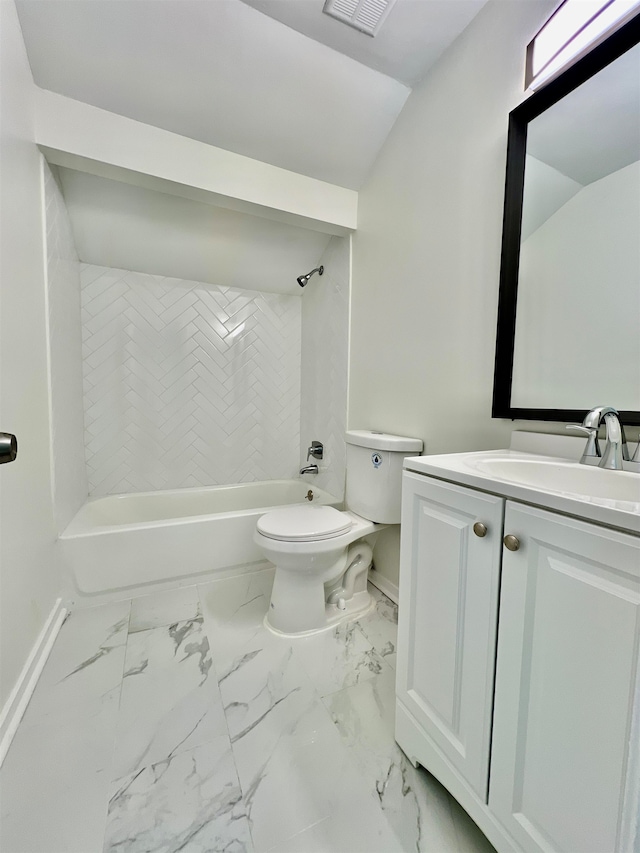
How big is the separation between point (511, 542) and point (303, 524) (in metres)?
1.00

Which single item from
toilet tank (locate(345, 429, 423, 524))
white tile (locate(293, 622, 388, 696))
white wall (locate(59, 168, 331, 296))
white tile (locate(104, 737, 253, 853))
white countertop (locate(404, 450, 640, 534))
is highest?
white wall (locate(59, 168, 331, 296))

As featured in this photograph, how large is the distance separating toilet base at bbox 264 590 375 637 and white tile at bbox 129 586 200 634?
39 centimetres

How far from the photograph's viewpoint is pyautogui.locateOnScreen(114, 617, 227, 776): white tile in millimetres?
1012

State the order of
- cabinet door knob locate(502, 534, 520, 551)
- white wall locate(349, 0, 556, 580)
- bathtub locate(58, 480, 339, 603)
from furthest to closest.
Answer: bathtub locate(58, 480, 339, 603) < white wall locate(349, 0, 556, 580) < cabinet door knob locate(502, 534, 520, 551)

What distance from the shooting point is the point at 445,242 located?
4.80 feet

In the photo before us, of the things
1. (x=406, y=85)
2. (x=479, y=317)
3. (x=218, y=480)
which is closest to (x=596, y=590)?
(x=479, y=317)

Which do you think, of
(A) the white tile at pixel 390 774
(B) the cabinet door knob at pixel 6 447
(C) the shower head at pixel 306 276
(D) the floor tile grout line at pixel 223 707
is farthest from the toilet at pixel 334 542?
(C) the shower head at pixel 306 276

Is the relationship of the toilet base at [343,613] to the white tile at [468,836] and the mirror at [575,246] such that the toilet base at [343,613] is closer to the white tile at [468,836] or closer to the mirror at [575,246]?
the white tile at [468,836]

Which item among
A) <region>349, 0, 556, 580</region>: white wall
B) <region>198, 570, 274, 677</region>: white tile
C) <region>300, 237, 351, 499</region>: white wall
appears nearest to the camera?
<region>349, 0, 556, 580</region>: white wall

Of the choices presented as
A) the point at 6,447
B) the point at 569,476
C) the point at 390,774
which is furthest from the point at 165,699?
the point at 569,476

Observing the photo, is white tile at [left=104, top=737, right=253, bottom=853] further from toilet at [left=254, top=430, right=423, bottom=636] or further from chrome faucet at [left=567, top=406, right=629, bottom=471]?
chrome faucet at [left=567, top=406, right=629, bottom=471]

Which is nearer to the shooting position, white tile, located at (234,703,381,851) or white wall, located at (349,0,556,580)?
white tile, located at (234,703,381,851)

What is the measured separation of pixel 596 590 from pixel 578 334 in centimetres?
83

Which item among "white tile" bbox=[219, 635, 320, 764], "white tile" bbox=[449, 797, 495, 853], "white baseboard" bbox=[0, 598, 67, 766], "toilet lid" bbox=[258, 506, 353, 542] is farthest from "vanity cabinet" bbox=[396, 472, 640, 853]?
"white baseboard" bbox=[0, 598, 67, 766]
